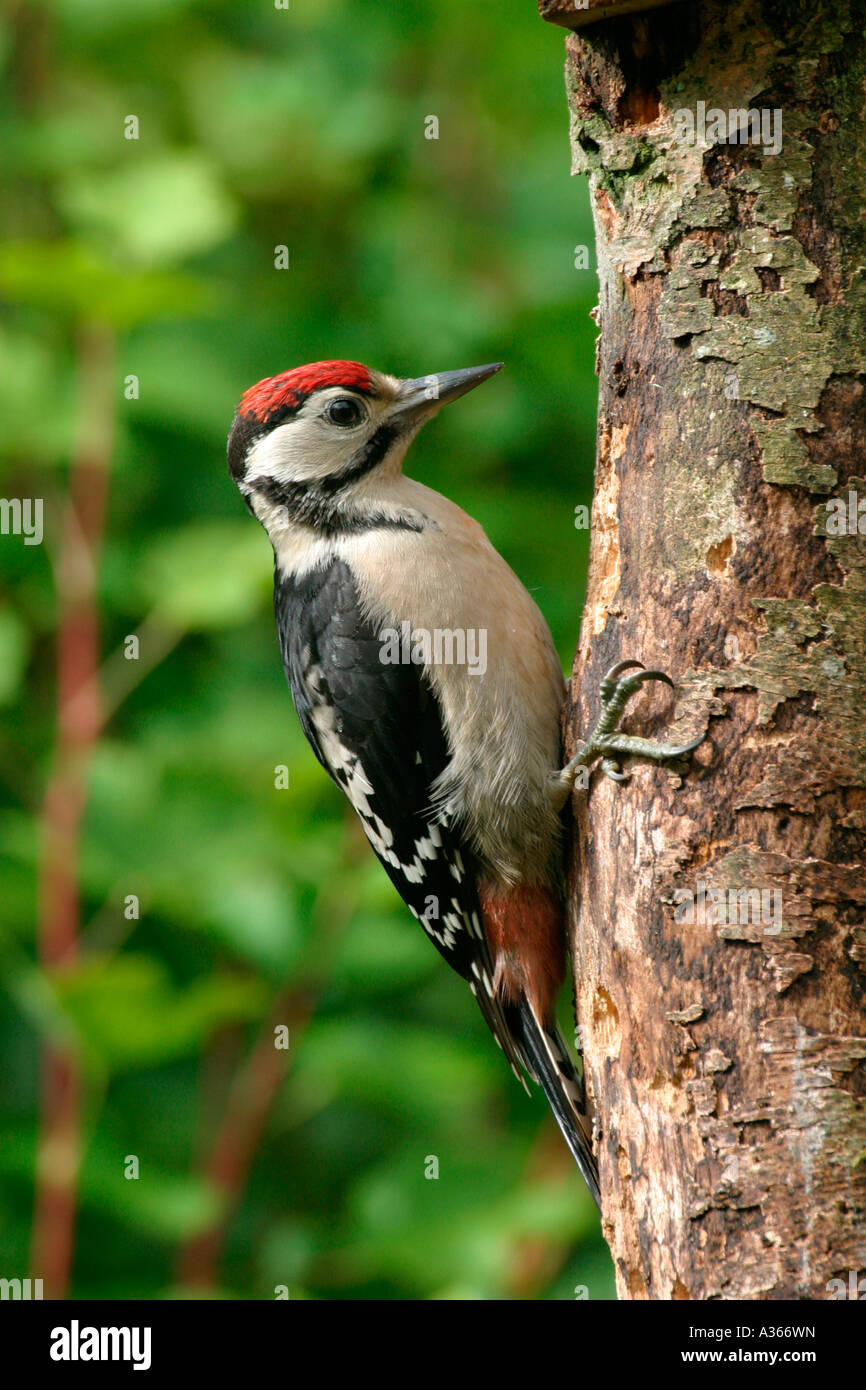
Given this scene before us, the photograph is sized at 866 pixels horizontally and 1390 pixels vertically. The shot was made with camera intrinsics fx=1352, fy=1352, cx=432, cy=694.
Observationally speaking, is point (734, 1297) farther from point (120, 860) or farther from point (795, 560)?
point (120, 860)

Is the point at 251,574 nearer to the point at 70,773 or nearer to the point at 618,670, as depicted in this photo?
the point at 70,773

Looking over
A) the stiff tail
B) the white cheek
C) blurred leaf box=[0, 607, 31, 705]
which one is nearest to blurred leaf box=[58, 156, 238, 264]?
the white cheek

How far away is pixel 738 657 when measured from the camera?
7.68 feet

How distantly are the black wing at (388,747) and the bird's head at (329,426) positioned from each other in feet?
0.77

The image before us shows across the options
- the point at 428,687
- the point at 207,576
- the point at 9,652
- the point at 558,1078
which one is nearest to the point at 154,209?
the point at 207,576

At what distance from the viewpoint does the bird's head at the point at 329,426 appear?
3322 mm

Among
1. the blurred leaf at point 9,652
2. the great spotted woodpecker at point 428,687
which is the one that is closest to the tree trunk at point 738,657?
the great spotted woodpecker at point 428,687

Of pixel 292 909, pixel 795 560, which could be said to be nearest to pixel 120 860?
pixel 292 909

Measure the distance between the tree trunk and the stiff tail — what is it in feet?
1.57

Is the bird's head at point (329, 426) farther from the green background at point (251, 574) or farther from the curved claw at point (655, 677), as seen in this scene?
the curved claw at point (655, 677)

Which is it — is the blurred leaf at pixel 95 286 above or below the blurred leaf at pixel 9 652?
above

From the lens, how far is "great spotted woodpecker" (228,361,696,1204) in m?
2.96

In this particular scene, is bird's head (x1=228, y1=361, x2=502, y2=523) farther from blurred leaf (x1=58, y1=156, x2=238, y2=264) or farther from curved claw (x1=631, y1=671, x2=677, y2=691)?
curved claw (x1=631, y1=671, x2=677, y2=691)
